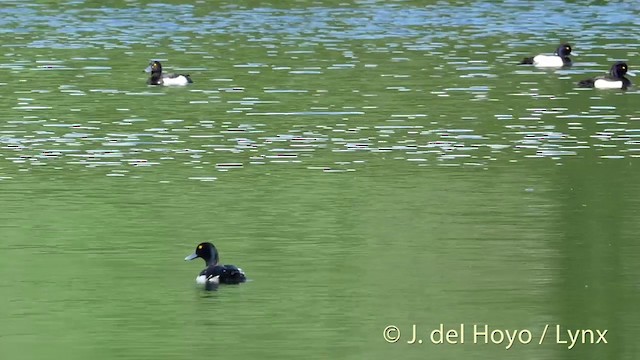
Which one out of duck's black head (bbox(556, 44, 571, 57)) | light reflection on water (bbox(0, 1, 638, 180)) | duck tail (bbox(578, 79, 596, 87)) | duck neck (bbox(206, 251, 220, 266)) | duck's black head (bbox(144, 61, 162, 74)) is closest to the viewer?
duck neck (bbox(206, 251, 220, 266))

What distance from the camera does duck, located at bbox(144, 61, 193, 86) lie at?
3262 centimetres

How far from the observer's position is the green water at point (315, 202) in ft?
49.4

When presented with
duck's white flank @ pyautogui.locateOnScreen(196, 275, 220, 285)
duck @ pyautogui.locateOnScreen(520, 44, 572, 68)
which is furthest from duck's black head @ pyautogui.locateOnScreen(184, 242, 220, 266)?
duck @ pyautogui.locateOnScreen(520, 44, 572, 68)

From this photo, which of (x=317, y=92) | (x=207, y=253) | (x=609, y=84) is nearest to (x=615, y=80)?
(x=609, y=84)

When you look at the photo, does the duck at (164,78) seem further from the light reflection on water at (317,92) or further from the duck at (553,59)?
the duck at (553,59)

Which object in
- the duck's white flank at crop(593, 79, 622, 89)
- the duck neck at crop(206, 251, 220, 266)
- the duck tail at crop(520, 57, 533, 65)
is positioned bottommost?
the duck tail at crop(520, 57, 533, 65)

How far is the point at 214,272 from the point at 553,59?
817 inches

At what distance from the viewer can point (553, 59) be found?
36094mm

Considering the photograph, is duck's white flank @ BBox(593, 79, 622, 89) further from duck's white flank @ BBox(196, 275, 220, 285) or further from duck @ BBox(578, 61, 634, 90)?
duck's white flank @ BBox(196, 275, 220, 285)

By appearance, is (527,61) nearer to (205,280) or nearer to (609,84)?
(609,84)

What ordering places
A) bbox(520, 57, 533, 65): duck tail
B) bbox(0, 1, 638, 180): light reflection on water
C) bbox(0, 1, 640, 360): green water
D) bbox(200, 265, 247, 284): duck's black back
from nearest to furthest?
bbox(0, 1, 640, 360): green water, bbox(200, 265, 247, 284): duck's black back, bbox(0, 1, 638, 180): light reflection on water, bbox(520, 57, 533, 65): duck tail

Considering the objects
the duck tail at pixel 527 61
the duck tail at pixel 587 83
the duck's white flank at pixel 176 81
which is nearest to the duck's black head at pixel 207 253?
the duck's white flank at pixel 176 81

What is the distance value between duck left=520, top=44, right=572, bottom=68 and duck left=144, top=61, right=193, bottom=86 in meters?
7.37

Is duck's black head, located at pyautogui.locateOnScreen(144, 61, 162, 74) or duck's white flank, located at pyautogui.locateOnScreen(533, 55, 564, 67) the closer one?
duck's black head, located at pyautogui.locateOnScreen(144, 61, 162, 74)
